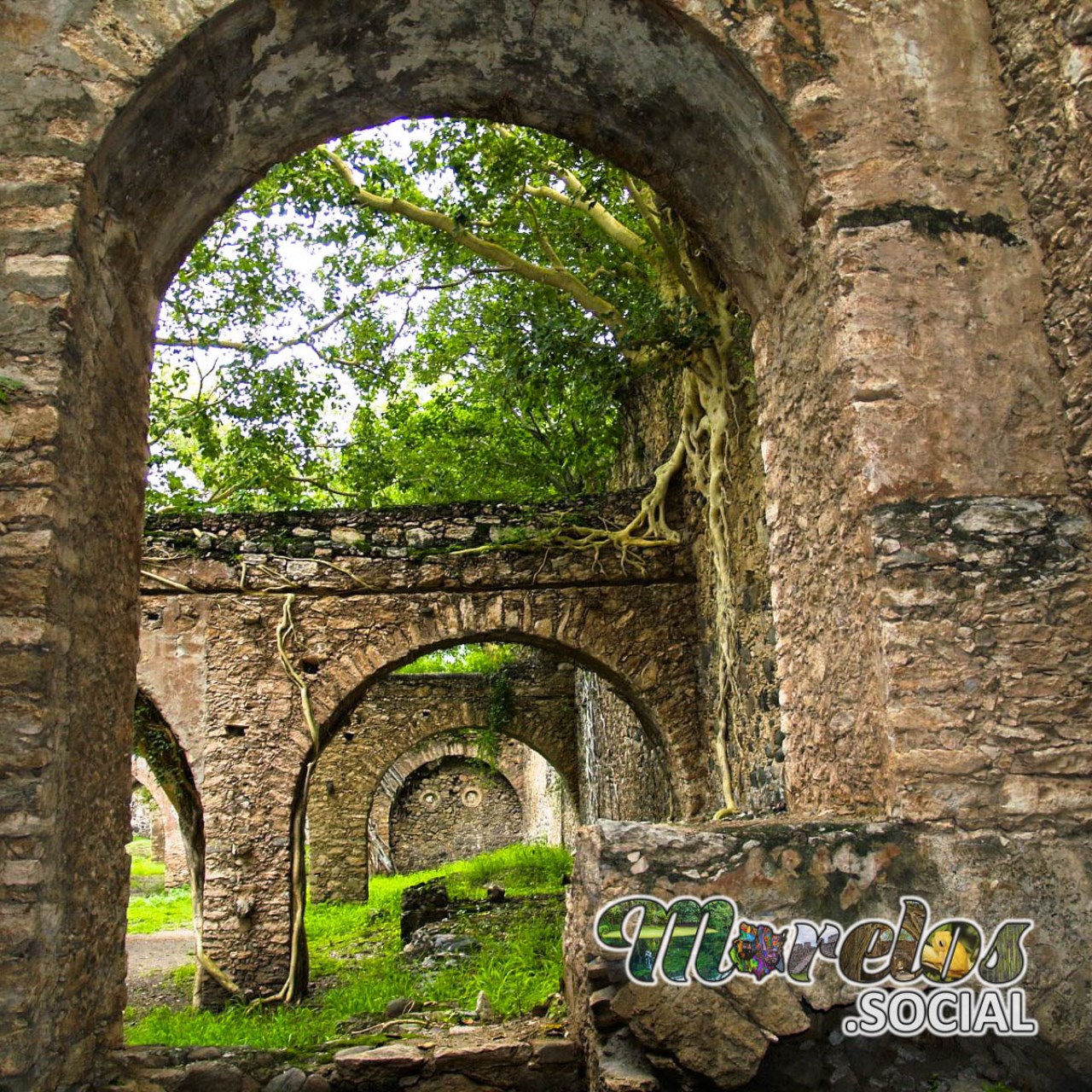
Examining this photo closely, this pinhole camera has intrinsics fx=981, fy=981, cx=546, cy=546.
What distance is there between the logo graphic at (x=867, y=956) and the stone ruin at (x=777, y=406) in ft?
0.13

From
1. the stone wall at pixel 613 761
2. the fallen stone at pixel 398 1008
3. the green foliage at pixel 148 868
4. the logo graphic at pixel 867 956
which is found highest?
the stone wall at pixel 613 761

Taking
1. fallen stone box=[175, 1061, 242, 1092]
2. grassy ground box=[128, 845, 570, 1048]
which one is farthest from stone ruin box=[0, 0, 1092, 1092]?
grassy ground box=[128, 845, 570, 1048]

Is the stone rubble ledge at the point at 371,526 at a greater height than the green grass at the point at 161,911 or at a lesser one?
greater

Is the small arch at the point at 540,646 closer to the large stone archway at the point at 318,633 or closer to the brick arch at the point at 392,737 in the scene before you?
the large stone archway at the point at 318,633

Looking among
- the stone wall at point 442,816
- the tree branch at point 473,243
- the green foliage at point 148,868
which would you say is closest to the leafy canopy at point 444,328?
the tree branch at point 473,243

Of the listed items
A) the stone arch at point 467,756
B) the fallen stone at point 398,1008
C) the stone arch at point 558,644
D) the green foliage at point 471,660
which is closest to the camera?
the fallen stone at point 398,1008

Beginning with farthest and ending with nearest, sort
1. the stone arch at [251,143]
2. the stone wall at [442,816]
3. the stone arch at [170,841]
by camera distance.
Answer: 1. the stone arch at [170,841]
2. the stone wall at [442,816]
3. the stone arch at [251,143]

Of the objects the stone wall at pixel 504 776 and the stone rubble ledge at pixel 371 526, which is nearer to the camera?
the stone rubble ledge at pixel 371 526

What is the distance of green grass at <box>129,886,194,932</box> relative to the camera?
11.9 m

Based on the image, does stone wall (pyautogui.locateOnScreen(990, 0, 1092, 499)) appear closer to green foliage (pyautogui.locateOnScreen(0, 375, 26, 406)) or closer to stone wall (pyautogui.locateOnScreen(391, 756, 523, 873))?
green foliage (pyautogui.locateOnScreen(0, 375, 26, 406))

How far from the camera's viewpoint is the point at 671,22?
98.0 inches

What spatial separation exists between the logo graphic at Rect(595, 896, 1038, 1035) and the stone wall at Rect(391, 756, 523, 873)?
1494 centimetres

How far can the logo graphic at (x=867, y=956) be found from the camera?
1.93 meters

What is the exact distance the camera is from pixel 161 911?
1352 centimetres
